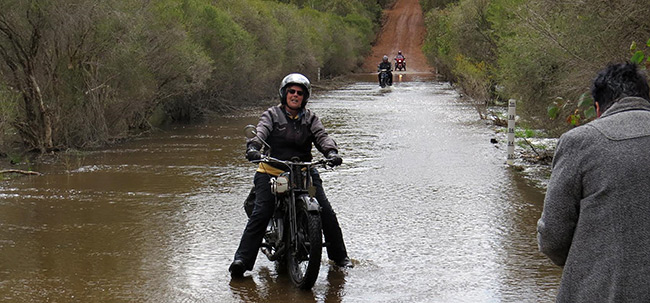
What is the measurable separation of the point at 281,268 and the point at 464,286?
1.66 metres

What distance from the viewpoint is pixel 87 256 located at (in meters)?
8.47

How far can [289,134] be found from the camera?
25.0 ft

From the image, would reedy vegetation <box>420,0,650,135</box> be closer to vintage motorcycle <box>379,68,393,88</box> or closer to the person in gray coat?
the person in gray coat

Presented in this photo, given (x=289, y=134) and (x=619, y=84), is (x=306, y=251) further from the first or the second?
(x=619, y=84)

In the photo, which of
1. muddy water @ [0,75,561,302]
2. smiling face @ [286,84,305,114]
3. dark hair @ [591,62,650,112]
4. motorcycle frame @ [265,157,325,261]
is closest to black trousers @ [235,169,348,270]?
motorcycle frame @ [265,157,325,261]

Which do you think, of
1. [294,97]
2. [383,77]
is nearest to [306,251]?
[294,97]

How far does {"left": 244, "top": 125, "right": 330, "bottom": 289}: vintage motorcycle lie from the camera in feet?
22.8

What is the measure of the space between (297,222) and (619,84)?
4.10m

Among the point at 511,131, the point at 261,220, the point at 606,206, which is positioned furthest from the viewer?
the point at 511,131

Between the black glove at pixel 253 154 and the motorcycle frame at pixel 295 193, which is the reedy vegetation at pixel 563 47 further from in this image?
the black glove at pixel 253 154

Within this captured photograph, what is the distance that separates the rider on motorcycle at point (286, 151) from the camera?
7527 mm

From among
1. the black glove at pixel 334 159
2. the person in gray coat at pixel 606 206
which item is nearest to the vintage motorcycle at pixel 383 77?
the black glove at pixel 334 159

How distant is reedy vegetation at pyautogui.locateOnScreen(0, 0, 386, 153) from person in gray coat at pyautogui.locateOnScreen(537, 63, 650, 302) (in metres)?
13.8

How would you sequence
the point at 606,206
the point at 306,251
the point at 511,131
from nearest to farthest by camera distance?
the point at 606,206, the point at 306,251, the point at 511,131
